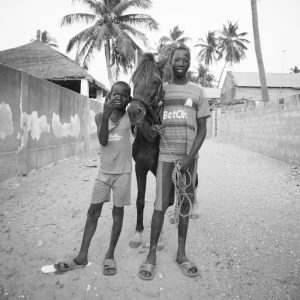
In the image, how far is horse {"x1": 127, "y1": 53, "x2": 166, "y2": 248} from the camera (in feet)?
7.25

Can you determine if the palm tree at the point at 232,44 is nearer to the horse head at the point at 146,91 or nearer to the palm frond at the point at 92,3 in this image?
the palm frond at the point at 92,3

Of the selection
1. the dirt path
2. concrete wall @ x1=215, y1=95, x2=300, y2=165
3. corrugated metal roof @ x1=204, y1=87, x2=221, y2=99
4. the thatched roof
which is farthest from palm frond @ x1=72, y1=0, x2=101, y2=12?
corrugated metal roof @ x1=204, y1=87, x2=221, y2=99

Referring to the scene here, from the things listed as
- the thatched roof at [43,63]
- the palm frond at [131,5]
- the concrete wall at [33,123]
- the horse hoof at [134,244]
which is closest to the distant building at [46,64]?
the thatched roof at [43,63]

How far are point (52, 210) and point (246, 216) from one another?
2903 millimetres

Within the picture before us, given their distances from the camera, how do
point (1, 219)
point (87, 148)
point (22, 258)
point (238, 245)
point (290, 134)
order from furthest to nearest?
point (87, 148), point (290, 134), point (1, 219), point (238, 245), point (22, 258)

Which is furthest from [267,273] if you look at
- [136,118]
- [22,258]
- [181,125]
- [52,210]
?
[52,210]

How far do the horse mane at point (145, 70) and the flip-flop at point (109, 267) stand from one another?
1624mm

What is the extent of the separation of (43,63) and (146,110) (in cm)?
1441

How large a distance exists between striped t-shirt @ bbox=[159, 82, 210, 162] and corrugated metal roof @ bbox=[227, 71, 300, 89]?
31200 millimetres

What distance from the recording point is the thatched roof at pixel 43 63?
558 inches

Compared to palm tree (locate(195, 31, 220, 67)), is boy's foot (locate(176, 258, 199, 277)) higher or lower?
lower

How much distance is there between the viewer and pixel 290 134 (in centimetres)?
819

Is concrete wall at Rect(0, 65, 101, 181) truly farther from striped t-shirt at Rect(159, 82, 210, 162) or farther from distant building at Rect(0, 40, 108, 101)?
distant building at Rect(0, 40, 108, 101)

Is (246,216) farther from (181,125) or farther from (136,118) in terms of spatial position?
(136,118)
